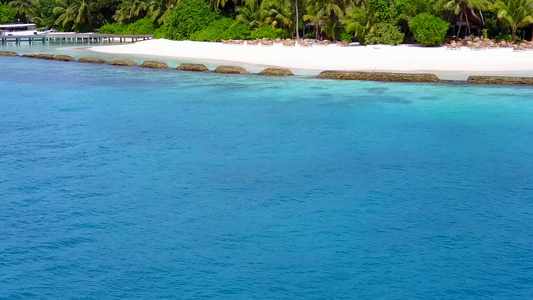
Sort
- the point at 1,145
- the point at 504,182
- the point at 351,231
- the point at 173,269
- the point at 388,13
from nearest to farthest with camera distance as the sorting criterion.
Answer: the point at 173,269, the point at 351,231, the point at 504,182, the point at 1,145, the point at 388,13

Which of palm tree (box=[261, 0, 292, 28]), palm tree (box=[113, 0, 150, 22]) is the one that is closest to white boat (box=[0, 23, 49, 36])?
palm tree (box=[113, 0, 150, 22])

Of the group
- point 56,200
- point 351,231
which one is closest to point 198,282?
point 351,231

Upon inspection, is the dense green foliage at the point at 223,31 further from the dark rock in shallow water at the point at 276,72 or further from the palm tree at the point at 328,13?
the dark rock in shallow water at the point at 276,72

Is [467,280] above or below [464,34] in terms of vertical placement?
below

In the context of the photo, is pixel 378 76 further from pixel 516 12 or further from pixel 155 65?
pixel 155 65

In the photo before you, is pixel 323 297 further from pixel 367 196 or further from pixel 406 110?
pixel 406 110

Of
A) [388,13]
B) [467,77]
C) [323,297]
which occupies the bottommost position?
[323,297]

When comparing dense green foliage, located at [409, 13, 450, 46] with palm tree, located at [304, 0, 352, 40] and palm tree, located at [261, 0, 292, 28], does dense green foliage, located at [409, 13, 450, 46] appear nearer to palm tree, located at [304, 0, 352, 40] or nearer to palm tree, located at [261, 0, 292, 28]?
palm tree, located at [304, 0, 352, 40]
